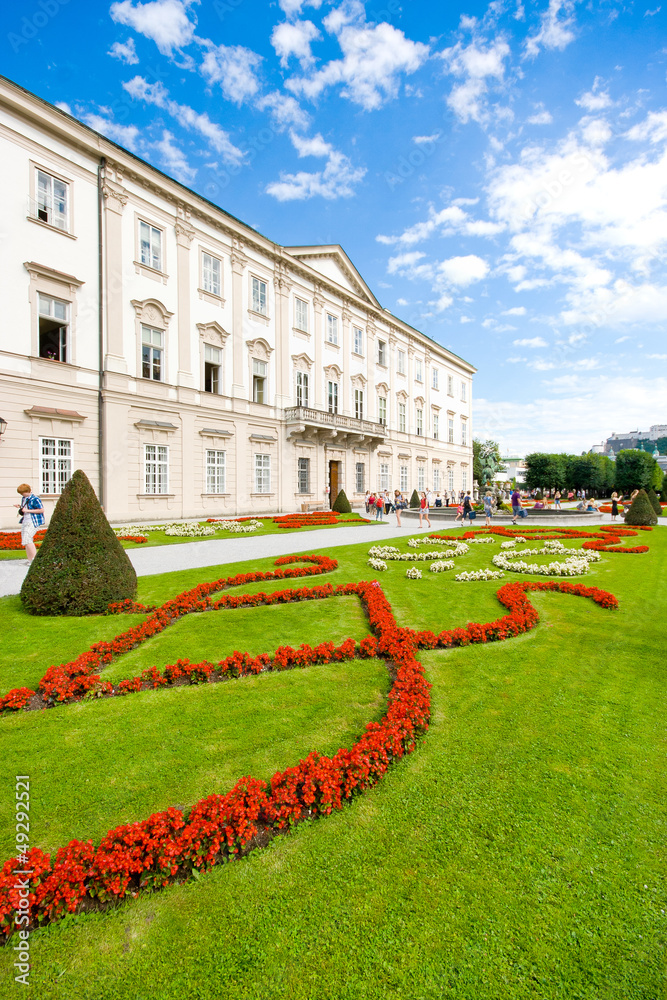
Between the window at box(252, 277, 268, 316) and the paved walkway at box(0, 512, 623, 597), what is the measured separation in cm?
1608

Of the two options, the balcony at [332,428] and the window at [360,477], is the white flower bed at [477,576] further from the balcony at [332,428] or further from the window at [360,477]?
the window at [360,477]

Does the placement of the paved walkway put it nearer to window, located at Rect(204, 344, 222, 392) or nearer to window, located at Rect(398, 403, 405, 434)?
window, located at Rect(204, 344, 222, 392)

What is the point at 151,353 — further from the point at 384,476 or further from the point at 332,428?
the point at 384,476

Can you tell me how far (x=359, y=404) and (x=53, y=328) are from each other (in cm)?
2262

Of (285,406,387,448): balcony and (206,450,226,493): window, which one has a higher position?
(285,406,387,448): balcony

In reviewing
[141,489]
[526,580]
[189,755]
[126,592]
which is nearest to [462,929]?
[189,755]

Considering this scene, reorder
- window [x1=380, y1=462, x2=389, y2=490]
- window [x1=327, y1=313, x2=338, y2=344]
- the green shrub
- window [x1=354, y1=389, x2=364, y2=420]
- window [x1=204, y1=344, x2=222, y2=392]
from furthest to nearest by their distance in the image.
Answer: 1. window [x1=380, y1=462, x2=389, y2=490]
2. window [x1=354, y1=389, x2=364, y2=420]
3. window [x1=327, y1=313, x2=338, y2=344]
4. the green shrub
5. window [x1=204, y1=344, x2=222, y2=392]

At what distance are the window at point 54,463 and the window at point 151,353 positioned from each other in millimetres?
3867

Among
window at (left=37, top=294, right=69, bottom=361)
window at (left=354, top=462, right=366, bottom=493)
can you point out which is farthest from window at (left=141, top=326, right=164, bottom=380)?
window at (left=354, top=462, right=366, bottom=493)

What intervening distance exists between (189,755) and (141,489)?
2000 cm

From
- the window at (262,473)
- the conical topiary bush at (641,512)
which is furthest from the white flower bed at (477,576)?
the window at (262,473)

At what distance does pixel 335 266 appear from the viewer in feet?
115

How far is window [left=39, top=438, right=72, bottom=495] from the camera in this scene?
18.4 metres

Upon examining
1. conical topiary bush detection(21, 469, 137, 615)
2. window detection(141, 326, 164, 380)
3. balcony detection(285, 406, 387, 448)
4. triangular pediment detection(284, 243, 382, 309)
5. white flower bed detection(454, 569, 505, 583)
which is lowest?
white flower bed detection(454, 569, 505, 583)
